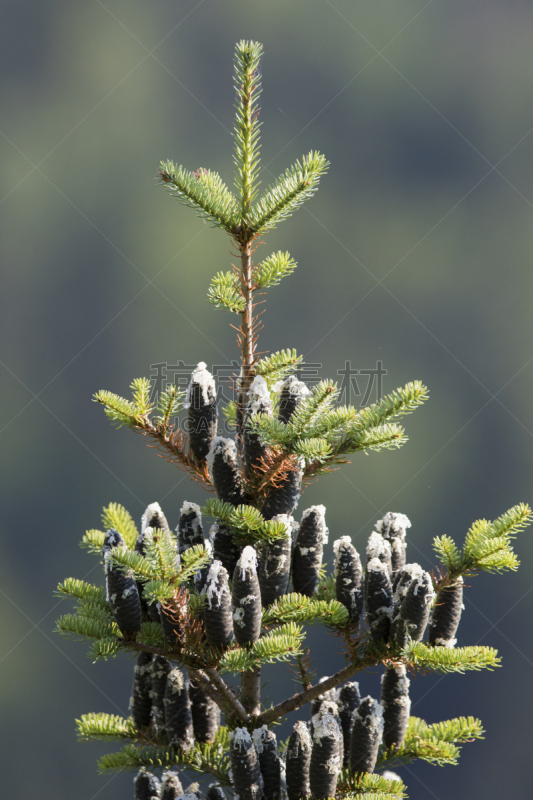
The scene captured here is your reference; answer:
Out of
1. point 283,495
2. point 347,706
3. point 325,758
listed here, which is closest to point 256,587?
point 283,495

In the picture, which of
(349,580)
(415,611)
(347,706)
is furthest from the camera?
(347,706)

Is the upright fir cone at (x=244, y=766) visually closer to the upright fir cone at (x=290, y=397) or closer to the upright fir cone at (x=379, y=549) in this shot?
the upright fir cone at (x=379, y=549)

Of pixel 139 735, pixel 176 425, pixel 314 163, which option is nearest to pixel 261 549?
pixel 176 425

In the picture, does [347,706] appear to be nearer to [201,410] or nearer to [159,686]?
[159,686]

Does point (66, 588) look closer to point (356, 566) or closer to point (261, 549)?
point (261, 549)

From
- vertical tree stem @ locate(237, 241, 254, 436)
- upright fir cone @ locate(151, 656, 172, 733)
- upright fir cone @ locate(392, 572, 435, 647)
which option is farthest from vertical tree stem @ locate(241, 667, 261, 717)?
vertical tree stem @ locate(237, 241, 254, 436)

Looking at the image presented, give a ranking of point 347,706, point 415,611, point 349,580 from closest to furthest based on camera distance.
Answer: point 415,611 < point 349,580 < point 347,706
